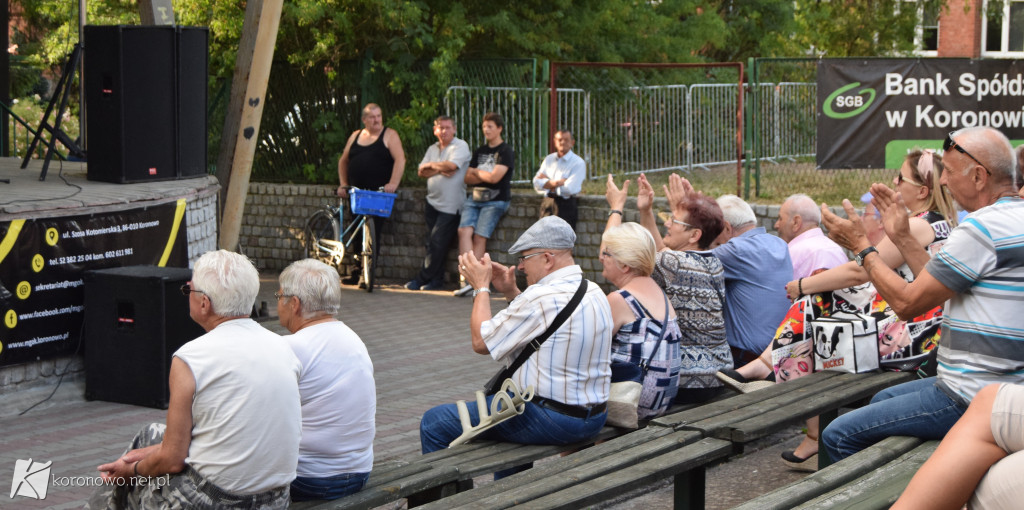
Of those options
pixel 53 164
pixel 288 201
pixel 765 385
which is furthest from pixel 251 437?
pixel 288 201

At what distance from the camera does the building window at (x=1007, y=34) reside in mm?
23203

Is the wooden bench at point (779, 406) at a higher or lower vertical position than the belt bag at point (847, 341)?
lower

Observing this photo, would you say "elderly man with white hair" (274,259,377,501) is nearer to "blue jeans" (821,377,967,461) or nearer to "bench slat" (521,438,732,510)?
"bench slat" (521,438,732,510)

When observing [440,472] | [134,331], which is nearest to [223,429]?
[440,472]

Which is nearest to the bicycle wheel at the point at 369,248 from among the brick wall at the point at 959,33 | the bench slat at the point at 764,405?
the bench slat at the point at 764,405

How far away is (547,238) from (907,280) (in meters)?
1.97

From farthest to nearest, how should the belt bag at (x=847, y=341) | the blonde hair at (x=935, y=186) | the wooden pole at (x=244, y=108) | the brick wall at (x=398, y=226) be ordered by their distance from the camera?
the brick wall at (x=398, y=226) < the wooden pole at (x=244, y=108) < the belt bag at (x=847, y=341) < the blonde hair at (x=935, y=186)

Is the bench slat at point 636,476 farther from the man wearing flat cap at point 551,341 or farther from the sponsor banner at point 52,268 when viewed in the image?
the sponsor banner at point 52,268

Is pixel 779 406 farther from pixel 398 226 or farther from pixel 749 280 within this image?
pixel 398 226

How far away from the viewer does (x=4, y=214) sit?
24.7 feet

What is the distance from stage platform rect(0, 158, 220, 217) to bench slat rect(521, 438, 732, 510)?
4826mm

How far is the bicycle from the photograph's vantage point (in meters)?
13.1

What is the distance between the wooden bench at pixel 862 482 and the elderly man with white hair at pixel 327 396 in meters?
1.41

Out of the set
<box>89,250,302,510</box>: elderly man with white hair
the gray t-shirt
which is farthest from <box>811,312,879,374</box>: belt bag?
the gray t-shirt
